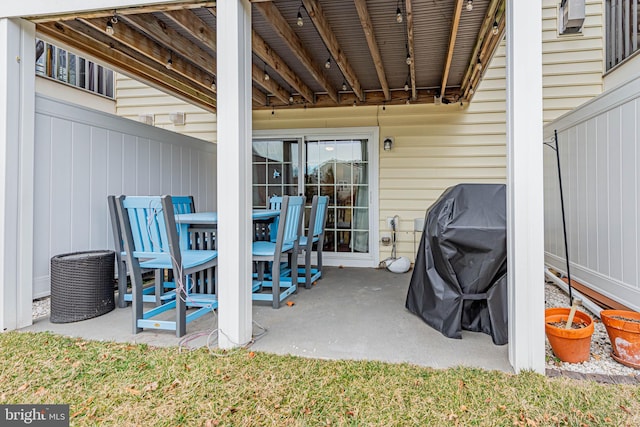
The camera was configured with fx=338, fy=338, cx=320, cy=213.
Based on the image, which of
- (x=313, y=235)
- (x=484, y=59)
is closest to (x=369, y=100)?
(x=484, y=59)

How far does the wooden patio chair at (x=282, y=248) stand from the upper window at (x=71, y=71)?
4.88 meters

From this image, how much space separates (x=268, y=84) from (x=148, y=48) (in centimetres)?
155

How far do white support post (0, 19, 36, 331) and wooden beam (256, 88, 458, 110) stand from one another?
3.45 m

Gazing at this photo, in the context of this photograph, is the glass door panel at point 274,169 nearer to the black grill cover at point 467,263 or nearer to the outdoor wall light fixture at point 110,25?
the outdoor wall light fixture at point 110,25

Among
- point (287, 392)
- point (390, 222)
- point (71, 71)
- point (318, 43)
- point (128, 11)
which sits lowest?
point (287, 392)

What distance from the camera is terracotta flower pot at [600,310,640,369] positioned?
212 centimetres

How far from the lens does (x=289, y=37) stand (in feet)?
11.6

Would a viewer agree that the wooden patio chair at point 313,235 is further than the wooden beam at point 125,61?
Yes

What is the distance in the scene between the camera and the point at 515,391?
1.84 metres

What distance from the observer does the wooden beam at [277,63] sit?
3705 millimetres

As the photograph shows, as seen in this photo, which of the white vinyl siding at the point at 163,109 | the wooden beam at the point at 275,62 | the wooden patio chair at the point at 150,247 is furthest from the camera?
the white vinyl siding at the point at 163,109

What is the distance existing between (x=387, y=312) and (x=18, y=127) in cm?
357

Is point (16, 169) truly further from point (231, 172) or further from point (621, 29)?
point (621, 29)

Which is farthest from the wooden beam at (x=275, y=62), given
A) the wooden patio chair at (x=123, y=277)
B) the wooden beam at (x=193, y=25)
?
the wooden patio chair at (x=123, y=277)
